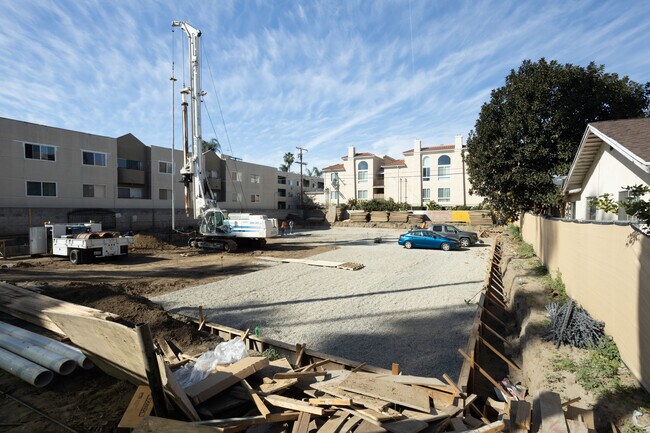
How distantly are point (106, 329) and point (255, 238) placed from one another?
1978cm

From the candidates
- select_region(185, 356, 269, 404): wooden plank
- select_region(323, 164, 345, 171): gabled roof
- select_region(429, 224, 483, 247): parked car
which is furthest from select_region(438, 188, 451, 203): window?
select_region(185, 356, 269, 404): wooden plank

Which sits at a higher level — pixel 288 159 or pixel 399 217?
pixel 288 159

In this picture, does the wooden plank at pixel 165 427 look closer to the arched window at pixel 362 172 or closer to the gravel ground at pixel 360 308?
the gravel ground at pixel 360 308

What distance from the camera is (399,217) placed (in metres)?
47.2

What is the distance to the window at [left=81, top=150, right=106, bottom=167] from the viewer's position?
101 feet

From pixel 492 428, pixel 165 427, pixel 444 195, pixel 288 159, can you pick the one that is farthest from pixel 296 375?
pixel 288 159

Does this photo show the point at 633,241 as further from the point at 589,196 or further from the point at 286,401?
the point at 589,196

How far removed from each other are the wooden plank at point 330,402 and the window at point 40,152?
109 ft

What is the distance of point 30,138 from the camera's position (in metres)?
27.3

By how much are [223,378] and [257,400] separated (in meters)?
0.58

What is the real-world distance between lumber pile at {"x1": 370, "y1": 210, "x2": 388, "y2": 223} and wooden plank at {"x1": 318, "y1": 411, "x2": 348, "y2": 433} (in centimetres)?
4478

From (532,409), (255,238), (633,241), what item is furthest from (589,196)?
(255,238)

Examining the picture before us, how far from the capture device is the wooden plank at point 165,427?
3.25 meters

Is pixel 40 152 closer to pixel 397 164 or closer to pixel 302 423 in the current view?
pixel 302 423
